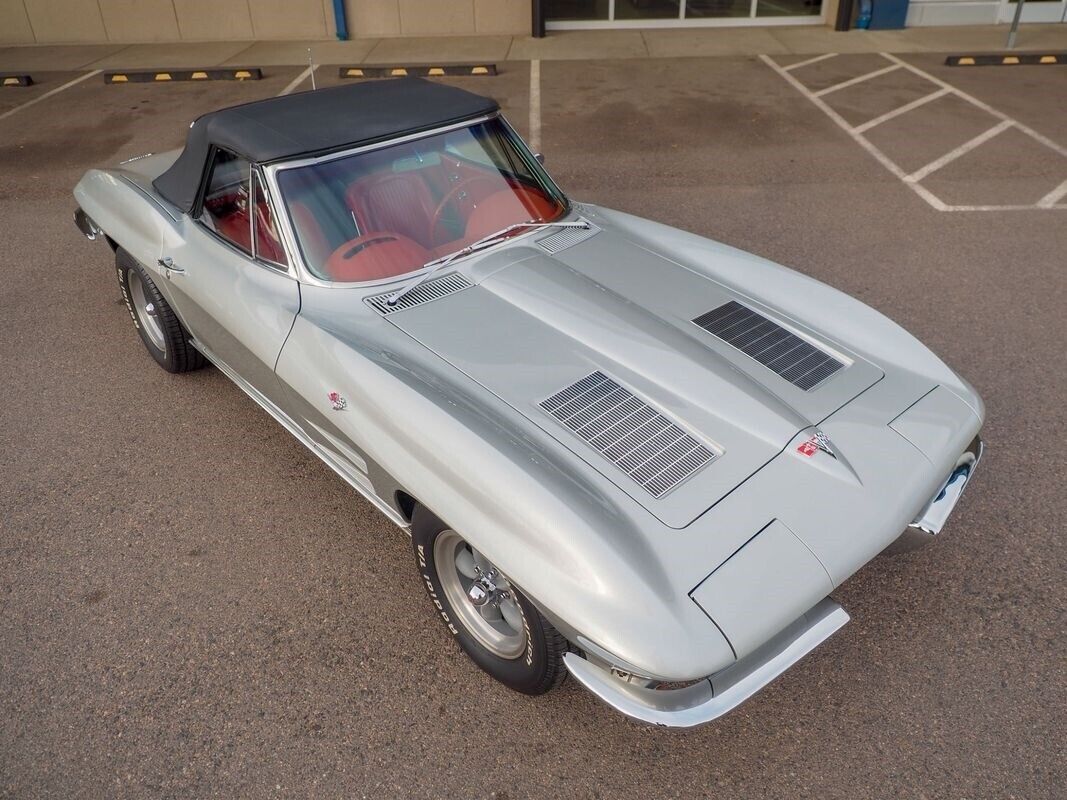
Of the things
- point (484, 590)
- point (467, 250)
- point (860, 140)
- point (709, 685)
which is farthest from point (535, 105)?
point (709, 685)

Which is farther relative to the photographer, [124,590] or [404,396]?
[124,590]

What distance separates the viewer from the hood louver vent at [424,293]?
3.20m

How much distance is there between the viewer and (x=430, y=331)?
3066 millimetres

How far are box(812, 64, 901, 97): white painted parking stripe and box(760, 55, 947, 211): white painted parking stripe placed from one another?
0.16 metres

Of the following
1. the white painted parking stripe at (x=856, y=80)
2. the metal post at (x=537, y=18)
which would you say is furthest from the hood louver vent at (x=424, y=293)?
the metal post at (x=537, y=18)

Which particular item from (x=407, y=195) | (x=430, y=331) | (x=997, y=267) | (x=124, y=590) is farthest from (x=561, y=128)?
(x=124, y=590)

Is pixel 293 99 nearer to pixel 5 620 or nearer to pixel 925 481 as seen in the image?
pixel 5 620

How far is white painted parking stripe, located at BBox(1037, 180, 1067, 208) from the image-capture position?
6.43m

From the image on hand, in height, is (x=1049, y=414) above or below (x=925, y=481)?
below

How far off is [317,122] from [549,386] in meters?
1.75

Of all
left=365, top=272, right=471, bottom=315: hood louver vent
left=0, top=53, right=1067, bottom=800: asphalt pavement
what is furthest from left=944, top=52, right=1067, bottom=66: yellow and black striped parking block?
left=365, top=272, right=471, bottom=315: hood louver vent

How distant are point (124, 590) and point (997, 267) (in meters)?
5.70

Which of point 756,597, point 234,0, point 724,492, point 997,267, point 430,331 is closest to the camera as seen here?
point 756,597

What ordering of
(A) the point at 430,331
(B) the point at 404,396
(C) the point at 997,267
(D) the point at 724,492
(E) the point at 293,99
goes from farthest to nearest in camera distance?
(C) the point at 997,267
(E) the point at 293,99
(A) the point at 430,331
(B) the point at 404,396
(D) the point at 724,492
